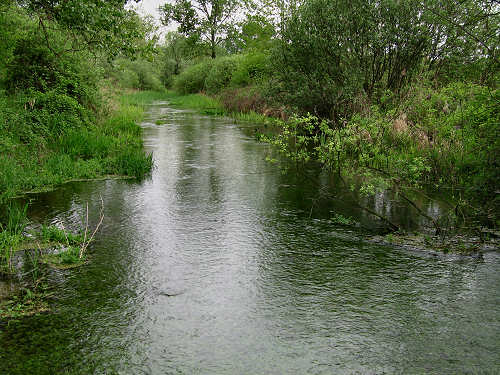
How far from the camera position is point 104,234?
19.7 ft

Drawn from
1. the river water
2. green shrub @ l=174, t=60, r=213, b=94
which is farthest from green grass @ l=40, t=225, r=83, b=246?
green shrub @ l=174, t=60, r=213, b=94

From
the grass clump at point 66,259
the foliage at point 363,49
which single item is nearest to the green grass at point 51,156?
the grass clump at point 66,259

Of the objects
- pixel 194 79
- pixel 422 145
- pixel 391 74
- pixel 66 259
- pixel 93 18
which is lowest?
pixel 66 259

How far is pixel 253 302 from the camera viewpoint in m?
4.32

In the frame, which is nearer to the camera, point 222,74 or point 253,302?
point 253,302

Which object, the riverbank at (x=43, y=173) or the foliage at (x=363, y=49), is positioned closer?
the riverbank at (x=43, y=173)

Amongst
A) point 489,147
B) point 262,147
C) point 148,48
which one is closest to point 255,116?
point 262,147

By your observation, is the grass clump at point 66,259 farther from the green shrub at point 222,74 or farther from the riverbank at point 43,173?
the green shrub at point 222,74

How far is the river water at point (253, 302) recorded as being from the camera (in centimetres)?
343

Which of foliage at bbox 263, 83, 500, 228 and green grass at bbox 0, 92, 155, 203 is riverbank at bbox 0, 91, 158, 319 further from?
foliage at bbox 263, 83, 500, 228

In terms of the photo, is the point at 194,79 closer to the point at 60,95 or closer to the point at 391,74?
the point at 391,74

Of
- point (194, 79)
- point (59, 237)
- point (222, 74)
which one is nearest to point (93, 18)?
point (59, 237)

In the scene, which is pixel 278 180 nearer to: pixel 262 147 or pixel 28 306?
pixel 262 147

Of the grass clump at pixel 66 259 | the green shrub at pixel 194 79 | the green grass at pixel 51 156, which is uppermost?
the green shrub at pixel 194 79
